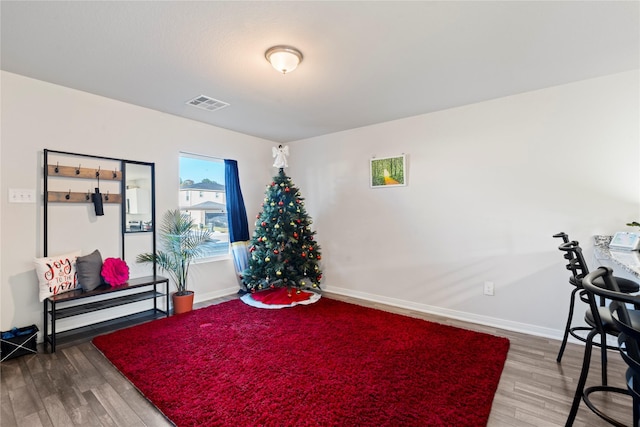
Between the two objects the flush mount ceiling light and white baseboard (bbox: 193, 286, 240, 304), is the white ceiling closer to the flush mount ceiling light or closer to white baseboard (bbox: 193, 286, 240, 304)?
the flush mount ceiling light

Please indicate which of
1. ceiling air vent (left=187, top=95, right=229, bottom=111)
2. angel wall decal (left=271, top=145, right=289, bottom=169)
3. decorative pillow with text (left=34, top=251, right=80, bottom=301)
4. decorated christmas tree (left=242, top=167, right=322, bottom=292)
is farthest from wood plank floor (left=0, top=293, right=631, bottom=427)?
angel wall decal (left=271, top=145, right=289, bottom=169)

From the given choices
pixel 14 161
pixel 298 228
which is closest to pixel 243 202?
pixel 298 228

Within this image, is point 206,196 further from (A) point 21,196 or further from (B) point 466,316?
(B) point 466,316

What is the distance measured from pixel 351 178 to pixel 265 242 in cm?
158

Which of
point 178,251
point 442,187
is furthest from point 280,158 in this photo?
point 442,187

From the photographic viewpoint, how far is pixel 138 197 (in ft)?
11.8

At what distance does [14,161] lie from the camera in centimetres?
277

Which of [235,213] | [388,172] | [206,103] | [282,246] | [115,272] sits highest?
[206,103]

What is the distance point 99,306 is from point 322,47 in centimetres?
319

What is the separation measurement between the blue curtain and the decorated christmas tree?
0.37m

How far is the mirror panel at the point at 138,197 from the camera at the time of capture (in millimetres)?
3506

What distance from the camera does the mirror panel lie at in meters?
3.51

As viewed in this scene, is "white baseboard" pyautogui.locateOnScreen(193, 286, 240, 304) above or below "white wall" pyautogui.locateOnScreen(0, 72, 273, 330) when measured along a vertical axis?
below

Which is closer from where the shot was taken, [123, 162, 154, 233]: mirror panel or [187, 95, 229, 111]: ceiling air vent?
[187, 95, 229, 111]: ceiling air vent
